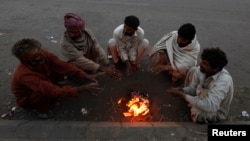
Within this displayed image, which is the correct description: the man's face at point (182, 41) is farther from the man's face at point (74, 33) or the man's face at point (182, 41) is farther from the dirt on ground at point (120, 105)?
the man's face at point (74, 33)

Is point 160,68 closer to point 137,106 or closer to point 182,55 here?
point 182,55

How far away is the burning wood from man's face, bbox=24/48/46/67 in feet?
4.82

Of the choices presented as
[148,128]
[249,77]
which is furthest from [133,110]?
[249,77]

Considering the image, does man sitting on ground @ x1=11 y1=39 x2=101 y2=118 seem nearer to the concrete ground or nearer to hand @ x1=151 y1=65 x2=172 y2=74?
the concrete ground

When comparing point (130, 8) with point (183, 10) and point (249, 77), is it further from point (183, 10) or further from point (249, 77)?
point (249, 77)

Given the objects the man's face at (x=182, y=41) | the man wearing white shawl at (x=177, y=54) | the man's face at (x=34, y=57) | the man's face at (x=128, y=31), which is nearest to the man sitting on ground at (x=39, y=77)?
the man's face at (x=34, y=57)

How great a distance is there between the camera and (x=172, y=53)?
5504 millimetres

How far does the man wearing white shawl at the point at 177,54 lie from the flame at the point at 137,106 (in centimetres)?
76

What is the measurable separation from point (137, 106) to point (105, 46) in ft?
8.17

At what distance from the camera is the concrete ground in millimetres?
4336

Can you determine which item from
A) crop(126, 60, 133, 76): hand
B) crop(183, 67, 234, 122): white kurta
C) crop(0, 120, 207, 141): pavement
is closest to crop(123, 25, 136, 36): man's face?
crop(126, 60, 133, 76): hand

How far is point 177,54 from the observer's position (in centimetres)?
545

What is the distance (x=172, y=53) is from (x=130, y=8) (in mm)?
4800

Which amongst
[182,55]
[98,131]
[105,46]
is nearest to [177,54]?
[182,55]
